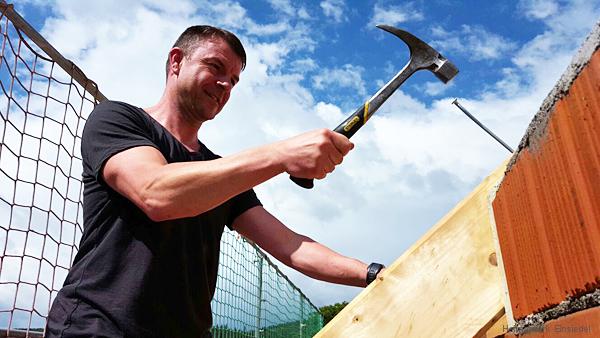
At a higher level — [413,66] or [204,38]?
[204,38]

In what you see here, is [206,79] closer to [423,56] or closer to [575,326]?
[423,56]

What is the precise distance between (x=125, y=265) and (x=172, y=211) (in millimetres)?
338

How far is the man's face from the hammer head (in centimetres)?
65

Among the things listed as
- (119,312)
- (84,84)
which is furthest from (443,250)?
(84,84)

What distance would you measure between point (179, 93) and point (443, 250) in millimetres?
1311

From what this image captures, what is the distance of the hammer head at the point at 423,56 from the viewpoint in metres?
2.28

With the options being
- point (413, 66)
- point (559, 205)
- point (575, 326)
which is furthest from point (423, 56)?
point (575, 326)

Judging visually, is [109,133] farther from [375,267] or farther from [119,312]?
[375,267]

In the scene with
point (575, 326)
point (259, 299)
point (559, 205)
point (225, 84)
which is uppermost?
point (259, 299)

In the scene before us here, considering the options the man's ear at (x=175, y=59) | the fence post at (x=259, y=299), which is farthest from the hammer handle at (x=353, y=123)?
the fence post at (x=259, y=299)

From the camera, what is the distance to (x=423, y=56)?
2.29 metres

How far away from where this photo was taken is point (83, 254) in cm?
178

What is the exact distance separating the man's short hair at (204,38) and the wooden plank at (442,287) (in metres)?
1.32

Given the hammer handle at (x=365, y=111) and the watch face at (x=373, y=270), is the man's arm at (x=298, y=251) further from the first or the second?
the hammer handle at (x=365, y=111)
